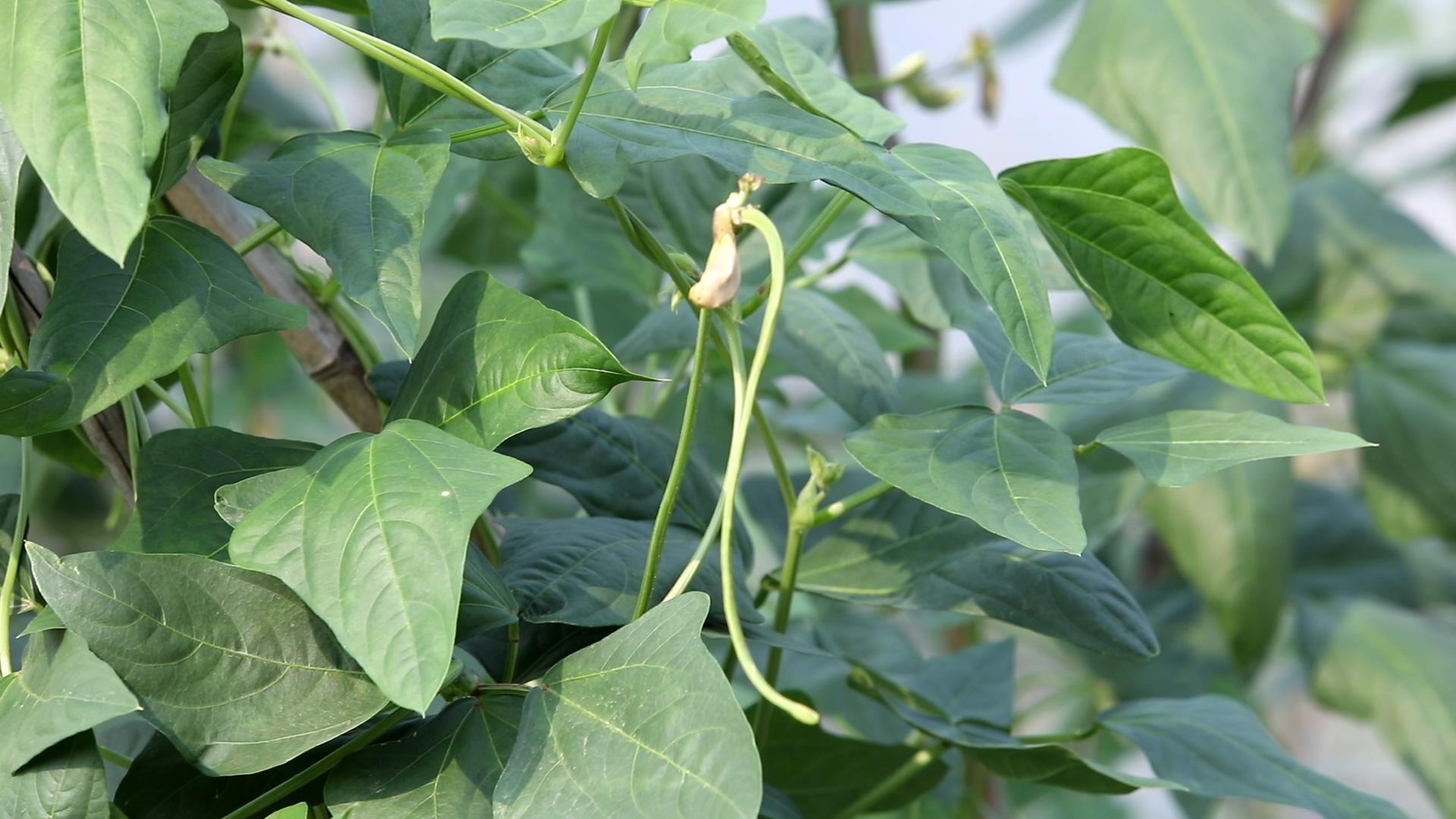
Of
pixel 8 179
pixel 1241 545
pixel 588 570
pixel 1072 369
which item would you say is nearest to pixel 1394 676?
pixel 1241 545

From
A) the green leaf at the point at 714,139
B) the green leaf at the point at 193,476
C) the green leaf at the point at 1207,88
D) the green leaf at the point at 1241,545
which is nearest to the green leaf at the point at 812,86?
the green leaf at the point at 714,139

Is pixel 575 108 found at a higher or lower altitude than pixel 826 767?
higher

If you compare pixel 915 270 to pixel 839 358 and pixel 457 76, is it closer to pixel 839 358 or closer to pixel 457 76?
pixel 839 358

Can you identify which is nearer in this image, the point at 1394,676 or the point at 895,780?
the point at 895,780

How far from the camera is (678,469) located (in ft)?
0.70

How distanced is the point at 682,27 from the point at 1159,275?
0.41 ft

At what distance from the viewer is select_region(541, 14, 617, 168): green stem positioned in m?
0.20

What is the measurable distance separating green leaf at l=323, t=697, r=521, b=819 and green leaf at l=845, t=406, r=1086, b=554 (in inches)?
3.2

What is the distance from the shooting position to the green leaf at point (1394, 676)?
0.60m

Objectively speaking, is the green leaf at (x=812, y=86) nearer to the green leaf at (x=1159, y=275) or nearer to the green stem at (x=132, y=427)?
the green leaf at (x=1159, y=275)

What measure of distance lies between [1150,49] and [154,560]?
0.43m

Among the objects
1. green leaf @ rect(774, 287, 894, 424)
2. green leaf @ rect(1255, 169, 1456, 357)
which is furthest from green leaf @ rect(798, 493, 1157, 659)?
green leaf @ rect(1255, 169, 1456, 357)

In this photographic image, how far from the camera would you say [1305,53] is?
526 millimetres

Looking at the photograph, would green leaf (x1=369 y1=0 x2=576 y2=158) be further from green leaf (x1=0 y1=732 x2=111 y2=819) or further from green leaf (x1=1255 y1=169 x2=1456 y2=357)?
green leaf (x1=1255 y1=169 x2=1456 y2=357)
